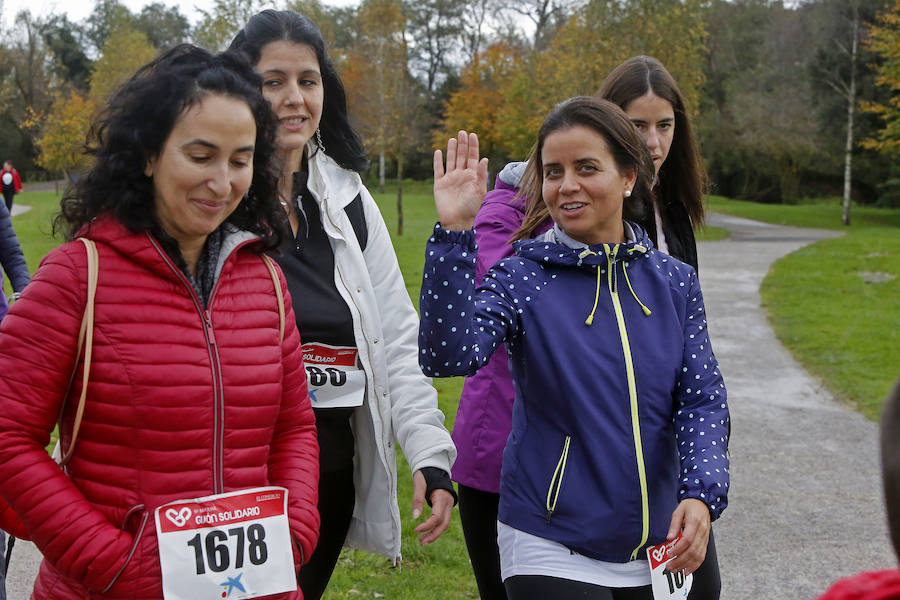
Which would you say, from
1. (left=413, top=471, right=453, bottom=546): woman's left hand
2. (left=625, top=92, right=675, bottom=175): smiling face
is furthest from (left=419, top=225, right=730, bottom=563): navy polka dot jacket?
(left=625, top=92, right=675, bottom=175): smiling face

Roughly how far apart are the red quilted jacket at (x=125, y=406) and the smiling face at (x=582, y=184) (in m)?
0.93

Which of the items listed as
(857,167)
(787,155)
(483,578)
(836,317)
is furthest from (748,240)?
(483,578)

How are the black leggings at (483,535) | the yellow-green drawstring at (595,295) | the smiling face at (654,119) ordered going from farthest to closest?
A: the smiling face at (654,119), the black leggings at (483,535), the yellow-green drawstring at (595,295)

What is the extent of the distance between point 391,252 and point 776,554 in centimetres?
308

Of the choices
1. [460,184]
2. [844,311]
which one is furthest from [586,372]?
[844,311]

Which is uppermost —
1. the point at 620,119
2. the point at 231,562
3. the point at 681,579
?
the point at 620,119

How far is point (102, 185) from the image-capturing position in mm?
2211

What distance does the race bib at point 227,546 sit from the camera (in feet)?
6.77

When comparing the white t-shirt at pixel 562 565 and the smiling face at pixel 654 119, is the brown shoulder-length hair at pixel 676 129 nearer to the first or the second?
the smiling face at pixel 654 119

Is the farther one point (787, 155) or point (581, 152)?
point (787, 155)

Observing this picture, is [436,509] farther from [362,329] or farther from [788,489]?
[788,489]

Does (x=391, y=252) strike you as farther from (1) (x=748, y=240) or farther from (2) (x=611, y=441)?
(1) (x=748, y=240)

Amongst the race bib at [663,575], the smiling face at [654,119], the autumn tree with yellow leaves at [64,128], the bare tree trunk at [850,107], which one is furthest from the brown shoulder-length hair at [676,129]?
the autumn tree with yellow leaves at [64,128]

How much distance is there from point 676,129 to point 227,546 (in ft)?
7.89
